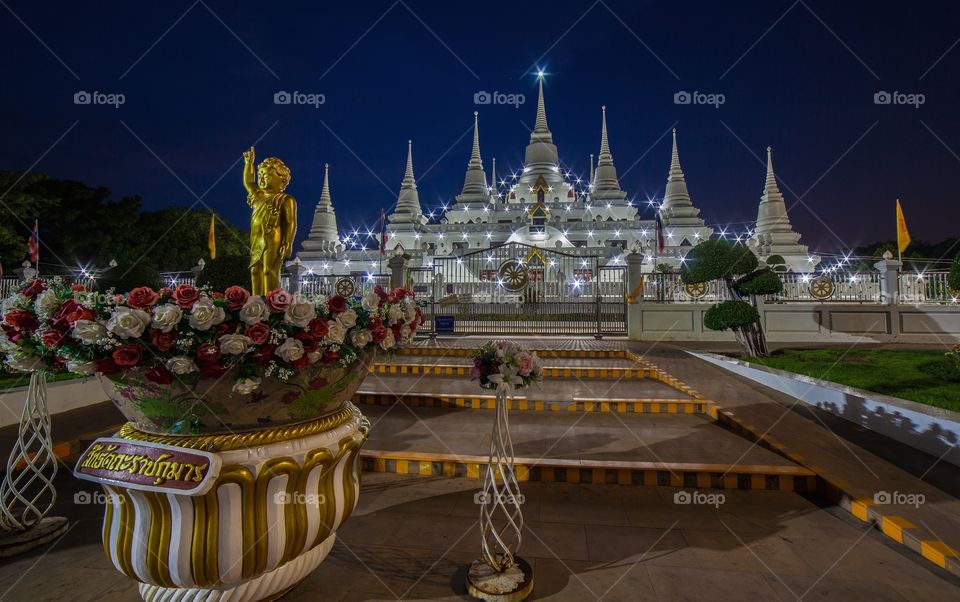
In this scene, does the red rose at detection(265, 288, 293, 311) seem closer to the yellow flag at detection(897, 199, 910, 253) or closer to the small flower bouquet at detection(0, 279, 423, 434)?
the small flower bouquet at detection(0, 279, 423, 434)

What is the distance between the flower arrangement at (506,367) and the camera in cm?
268

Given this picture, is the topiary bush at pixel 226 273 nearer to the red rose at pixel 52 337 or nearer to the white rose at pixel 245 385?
the red rose at pixel 52 337

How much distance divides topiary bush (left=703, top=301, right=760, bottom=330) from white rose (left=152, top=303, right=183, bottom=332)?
33.7 ft

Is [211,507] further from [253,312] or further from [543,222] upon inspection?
[543,222]

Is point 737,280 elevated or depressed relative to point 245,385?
elevated

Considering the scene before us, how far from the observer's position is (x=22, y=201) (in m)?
21.9

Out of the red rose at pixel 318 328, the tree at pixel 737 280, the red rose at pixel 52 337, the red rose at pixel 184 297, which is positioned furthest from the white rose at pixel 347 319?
the tree at pixel 737 280

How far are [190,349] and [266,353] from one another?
12.6 inches

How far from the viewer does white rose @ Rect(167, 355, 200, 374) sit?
207 cm

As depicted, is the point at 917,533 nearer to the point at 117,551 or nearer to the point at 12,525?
the point at 117,551

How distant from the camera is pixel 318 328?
7.62ft

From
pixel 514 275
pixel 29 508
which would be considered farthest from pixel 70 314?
pixel 514 275

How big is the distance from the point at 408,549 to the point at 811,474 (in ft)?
11.5

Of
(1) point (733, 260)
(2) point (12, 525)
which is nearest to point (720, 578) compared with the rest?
(2) point (12, 525)
